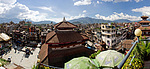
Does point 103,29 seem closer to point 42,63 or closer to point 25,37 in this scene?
point 42,63

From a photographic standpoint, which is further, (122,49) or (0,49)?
(0,49)

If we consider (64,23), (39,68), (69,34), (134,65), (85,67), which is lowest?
(39,68)

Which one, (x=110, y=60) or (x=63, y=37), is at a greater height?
(x=63, y=37)

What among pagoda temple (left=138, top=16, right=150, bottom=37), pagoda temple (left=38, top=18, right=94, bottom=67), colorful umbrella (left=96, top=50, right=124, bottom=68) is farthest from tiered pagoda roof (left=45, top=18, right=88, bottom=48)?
pagoda temple (left=138, top=16, right=150, bottom=37)

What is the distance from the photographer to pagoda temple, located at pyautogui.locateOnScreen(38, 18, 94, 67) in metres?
11.0

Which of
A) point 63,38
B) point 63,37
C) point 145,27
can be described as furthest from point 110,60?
point 145,27

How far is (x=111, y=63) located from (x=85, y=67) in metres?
2.32

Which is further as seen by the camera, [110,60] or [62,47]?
[62,47]

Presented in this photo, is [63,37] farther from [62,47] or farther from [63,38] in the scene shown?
[62,47]

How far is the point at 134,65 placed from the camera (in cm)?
533

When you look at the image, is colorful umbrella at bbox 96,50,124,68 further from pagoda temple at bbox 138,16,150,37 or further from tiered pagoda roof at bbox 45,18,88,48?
pagoda temple at bbox 138,16,150,37

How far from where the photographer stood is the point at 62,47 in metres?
12.6

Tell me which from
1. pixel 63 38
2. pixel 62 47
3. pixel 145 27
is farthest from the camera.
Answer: pixel 145 27

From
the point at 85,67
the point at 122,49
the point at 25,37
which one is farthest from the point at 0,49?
the point at 122,49
